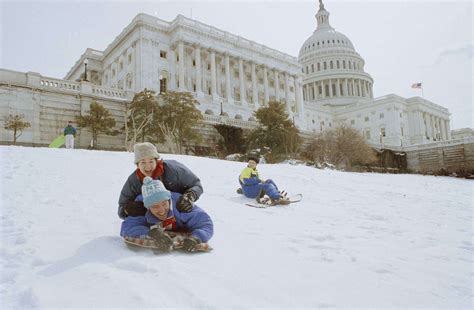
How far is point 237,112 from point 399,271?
1761 inches

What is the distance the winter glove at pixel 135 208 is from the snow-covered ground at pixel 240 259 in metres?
0.36

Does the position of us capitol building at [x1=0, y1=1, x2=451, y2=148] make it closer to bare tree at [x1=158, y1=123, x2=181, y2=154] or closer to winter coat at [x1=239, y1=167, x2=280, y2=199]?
bare tree at [x1=158, y1=123, x2=181, y2=154]

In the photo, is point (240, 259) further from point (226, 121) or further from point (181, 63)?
point (181, 63)

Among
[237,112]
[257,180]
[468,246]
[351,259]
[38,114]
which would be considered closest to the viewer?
[351,259]

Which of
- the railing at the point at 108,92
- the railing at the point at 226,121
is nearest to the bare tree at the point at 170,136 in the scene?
the railing at the point at 108,92

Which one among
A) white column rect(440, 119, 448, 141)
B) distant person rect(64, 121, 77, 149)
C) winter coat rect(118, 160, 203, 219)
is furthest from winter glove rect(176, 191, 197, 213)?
white column rect(440, 119, 448, 141)

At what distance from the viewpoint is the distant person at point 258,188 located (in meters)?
7.36

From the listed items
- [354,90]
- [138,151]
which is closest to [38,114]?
[138,151]

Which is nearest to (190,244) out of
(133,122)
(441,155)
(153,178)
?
(153,178)

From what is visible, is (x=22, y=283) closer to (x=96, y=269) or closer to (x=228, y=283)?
(x=96, y=269)

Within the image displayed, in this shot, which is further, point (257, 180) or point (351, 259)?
point (257, 180)

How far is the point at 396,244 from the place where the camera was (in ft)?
14.1

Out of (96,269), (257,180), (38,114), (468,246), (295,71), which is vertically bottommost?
(468,246)

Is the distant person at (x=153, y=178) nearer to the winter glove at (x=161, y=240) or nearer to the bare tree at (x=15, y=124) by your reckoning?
the winter glove at (x=161, y=240)
